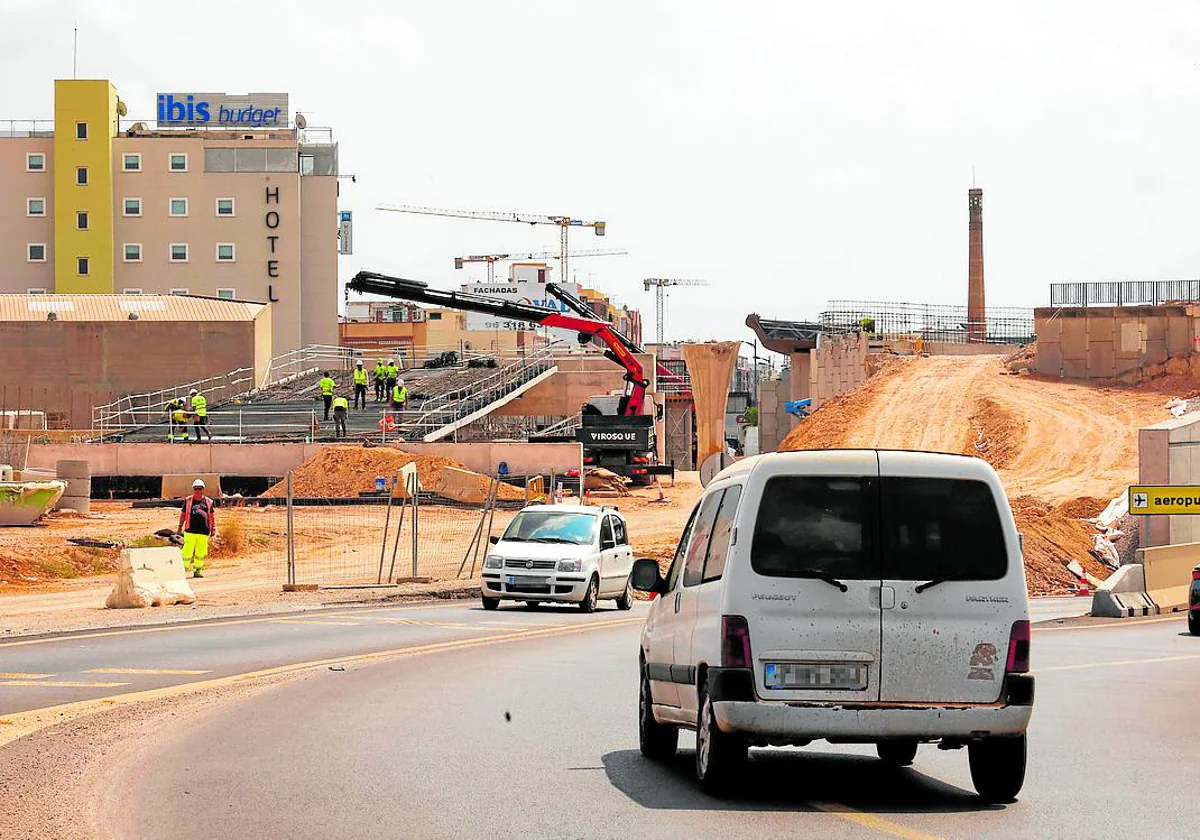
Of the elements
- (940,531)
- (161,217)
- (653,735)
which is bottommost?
(653,735)

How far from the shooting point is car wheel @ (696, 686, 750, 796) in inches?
395

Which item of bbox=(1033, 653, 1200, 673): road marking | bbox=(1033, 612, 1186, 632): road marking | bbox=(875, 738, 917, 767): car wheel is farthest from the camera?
bbox=(1033, 612, 1186, 632): road marking

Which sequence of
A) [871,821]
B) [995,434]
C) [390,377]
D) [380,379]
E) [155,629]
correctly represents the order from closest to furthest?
[871,821] → [155,629] → [995,434] → [390,377] → [380,379]

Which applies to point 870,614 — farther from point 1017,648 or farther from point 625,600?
point 625,600

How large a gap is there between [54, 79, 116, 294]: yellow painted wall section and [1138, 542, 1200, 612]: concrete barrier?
286ft

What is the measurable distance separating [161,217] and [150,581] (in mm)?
87804

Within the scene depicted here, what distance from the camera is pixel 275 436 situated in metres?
69.7

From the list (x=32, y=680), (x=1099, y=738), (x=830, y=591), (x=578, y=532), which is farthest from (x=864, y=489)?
(x=578, y=532)

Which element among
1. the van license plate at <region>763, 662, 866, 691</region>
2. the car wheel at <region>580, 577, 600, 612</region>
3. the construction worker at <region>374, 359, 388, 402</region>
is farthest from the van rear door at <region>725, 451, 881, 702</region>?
the construction worker at <region>374, 359, 388, 402</region>

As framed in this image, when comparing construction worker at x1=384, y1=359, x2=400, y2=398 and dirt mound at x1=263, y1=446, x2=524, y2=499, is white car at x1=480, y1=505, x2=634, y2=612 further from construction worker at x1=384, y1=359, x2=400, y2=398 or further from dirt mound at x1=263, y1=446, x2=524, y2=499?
construction worker at x1=384, y1=359, x2=400, y2=398

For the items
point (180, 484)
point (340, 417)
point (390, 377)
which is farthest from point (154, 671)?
point (390, 377)

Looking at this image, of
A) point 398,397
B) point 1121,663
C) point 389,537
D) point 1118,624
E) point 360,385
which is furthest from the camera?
point 360,385

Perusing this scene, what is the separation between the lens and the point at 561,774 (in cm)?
1112

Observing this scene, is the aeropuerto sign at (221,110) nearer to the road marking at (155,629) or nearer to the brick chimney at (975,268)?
the brick chimney at (975,268)
